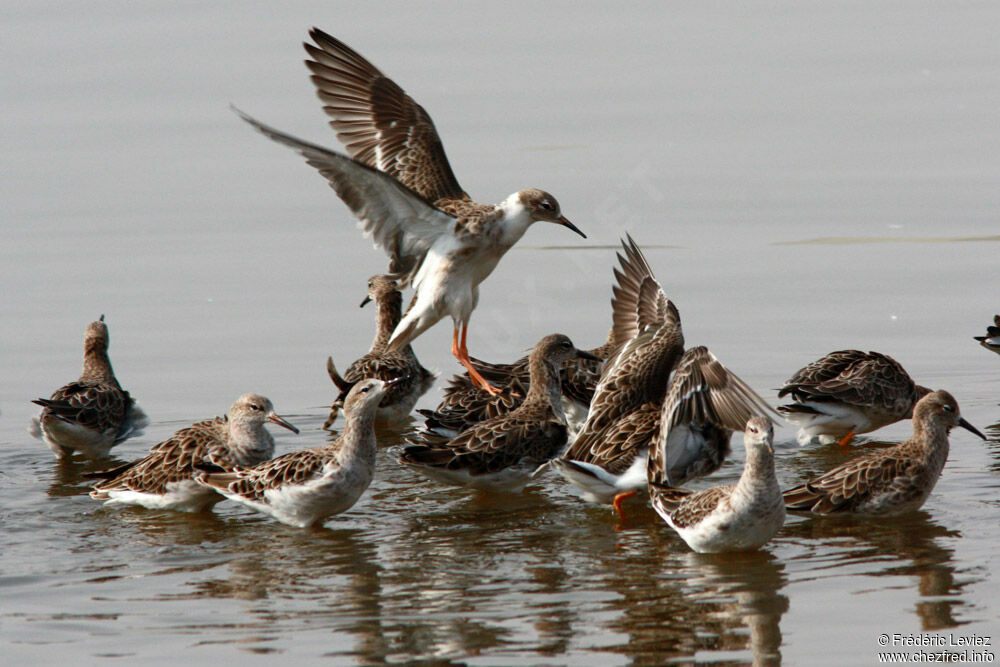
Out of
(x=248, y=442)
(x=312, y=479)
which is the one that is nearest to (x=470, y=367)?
(x=248, y=442)

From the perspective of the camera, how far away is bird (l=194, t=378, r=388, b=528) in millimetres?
9500

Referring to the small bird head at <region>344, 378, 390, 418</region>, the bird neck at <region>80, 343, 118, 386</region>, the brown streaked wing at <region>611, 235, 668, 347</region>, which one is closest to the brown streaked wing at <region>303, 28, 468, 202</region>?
the brown streaked wing at <region>611, 235, 668, 347</region>

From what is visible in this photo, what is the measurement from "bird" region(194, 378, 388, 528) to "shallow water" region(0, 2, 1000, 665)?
0.21m

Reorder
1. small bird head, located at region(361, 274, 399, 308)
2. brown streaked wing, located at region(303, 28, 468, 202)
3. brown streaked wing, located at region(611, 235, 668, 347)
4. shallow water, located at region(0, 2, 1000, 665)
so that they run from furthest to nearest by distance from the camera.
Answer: brown streaked wing, located at region(303, 28, 468, 202), small bird head, located at region(361, 274, 399, 308), brown streaked wing, located at region(611, 235, 668, 347), shallow water, located at region(0, 2, 1000, 665)

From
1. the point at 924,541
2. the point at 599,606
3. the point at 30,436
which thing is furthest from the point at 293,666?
the point at 30,436

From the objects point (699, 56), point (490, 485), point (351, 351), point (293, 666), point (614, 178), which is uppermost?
point (699, 56)

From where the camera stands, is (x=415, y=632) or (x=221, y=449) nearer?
(x=415, y=632)

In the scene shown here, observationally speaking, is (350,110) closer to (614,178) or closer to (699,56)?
(614,178)

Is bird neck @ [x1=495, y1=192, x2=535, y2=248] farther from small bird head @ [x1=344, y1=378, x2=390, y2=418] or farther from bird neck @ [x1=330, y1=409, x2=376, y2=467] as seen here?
bird neck @ [x1=330, y1=409, x2=376, y2=467]

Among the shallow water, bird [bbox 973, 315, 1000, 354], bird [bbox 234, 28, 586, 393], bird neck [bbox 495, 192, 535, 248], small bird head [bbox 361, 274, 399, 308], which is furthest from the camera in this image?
small bird head [bbox 361, 274, 399, 308]

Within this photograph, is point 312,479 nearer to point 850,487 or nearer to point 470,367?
point 850,487

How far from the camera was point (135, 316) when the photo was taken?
15062 millimetres

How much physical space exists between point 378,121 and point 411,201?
2657mm

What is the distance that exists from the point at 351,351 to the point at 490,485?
4.38m
